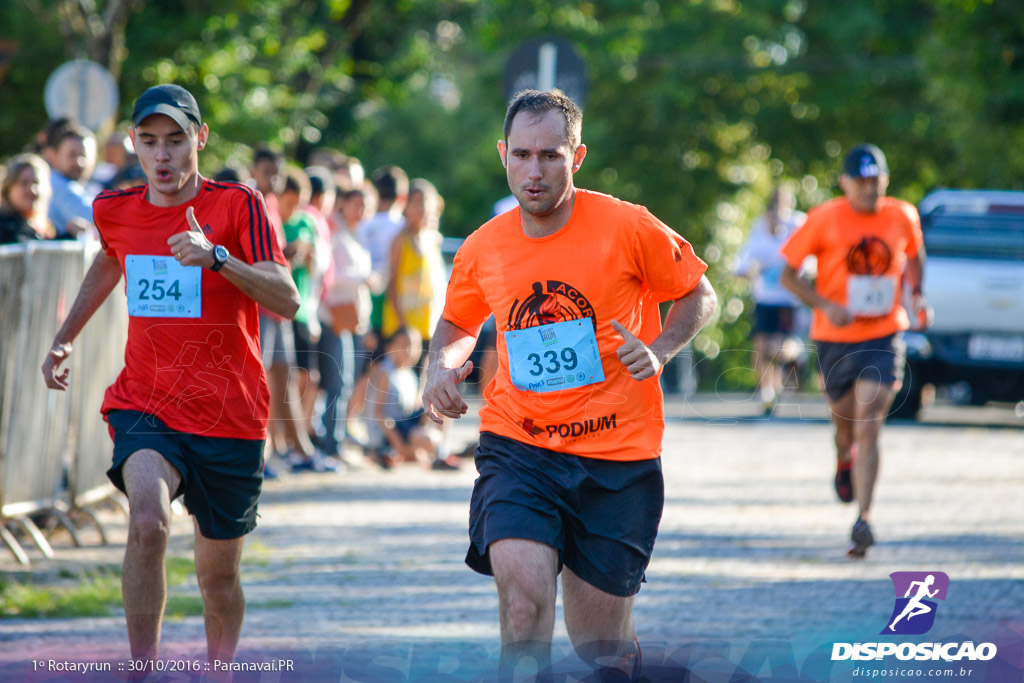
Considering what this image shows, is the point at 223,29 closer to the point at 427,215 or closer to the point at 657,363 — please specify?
the point at 427,215

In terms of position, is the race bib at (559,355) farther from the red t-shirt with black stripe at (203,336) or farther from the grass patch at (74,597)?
the grass patch at (74,597)

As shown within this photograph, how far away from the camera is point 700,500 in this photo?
34.1ft

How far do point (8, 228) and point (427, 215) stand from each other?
3953 millimetres

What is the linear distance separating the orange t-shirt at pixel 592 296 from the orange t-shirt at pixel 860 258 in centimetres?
414

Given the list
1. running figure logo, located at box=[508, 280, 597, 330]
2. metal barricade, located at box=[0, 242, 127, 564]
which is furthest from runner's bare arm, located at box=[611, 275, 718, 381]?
metal barricade, located at box=[0, 242, 127, 564]

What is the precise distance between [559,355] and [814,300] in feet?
14.2

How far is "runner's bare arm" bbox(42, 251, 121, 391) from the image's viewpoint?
5336mm

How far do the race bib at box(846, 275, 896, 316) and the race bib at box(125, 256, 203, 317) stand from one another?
Result: 4.51 meters

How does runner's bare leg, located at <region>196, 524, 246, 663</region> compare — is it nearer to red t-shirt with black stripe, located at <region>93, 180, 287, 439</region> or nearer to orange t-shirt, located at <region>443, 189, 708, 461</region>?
red t-shirt with black stripe, located at <region>93, 180, 287, 439</region>

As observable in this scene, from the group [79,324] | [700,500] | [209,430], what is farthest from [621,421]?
[700,500]

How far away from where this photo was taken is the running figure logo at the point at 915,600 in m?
5.77

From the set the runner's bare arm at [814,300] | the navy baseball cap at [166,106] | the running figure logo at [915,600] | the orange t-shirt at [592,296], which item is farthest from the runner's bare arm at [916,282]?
the navy baseball cap at [166,106]

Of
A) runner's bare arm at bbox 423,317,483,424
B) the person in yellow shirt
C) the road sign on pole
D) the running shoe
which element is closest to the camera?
runner's bare arm at bbox 423,317,483,424

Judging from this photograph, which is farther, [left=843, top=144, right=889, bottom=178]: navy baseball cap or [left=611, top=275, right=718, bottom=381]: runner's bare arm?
[left=843, top=144, right=889, bottom=178]: navy baseball cap
